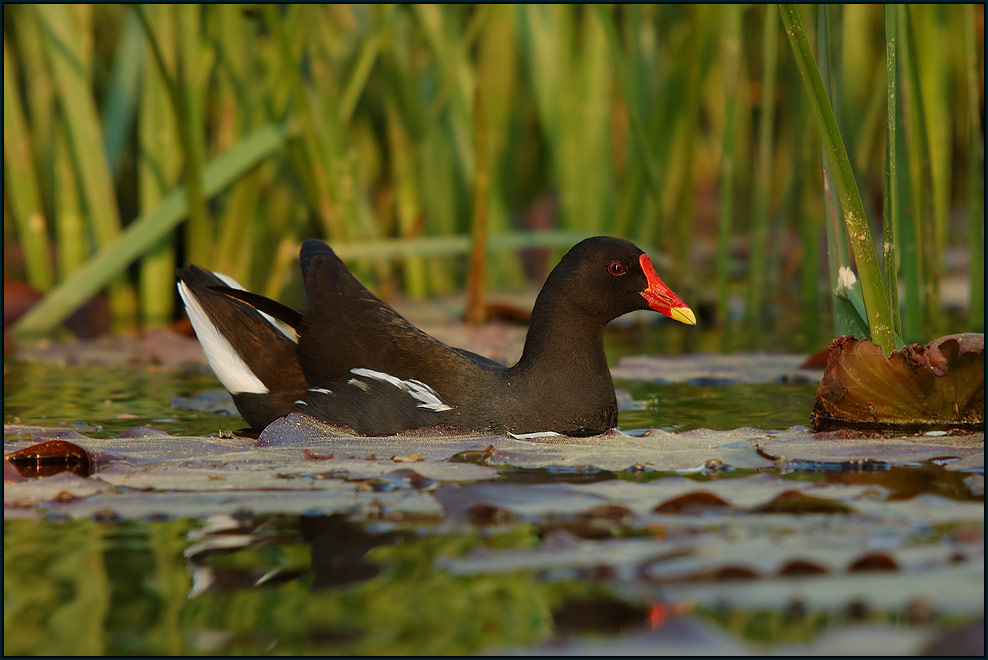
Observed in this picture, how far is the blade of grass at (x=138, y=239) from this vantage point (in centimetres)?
599

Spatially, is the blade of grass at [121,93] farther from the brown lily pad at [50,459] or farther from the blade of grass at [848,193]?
the blade of grass at [848,193]

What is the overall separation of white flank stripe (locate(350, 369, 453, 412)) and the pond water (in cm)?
88

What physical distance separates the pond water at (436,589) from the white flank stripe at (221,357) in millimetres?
1498

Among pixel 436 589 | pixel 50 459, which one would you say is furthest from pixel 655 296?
A: pixel 436 589

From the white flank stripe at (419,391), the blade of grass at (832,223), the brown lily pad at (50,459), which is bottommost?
the brown lily pad at (50,459)

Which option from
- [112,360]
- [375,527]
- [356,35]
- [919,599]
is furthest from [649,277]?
[356,35]

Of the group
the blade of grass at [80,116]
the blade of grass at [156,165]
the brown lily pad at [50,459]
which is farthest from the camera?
the blade of grass at [156,165]

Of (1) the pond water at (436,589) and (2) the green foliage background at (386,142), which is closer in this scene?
(1) the pond water at (436,589)

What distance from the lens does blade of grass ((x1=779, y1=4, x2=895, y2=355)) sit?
11.4 feet

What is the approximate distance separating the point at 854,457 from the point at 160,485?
1631 millimetres

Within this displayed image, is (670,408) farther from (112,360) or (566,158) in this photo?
(566,158)

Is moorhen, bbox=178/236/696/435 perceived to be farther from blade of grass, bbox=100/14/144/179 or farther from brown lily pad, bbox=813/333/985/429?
blade of grass, bbox=100/14/144/179

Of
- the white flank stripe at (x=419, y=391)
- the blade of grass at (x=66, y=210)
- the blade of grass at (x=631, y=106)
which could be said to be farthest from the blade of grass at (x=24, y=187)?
the white flank stripe at (x=419, y=391)

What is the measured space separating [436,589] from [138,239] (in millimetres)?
4267
